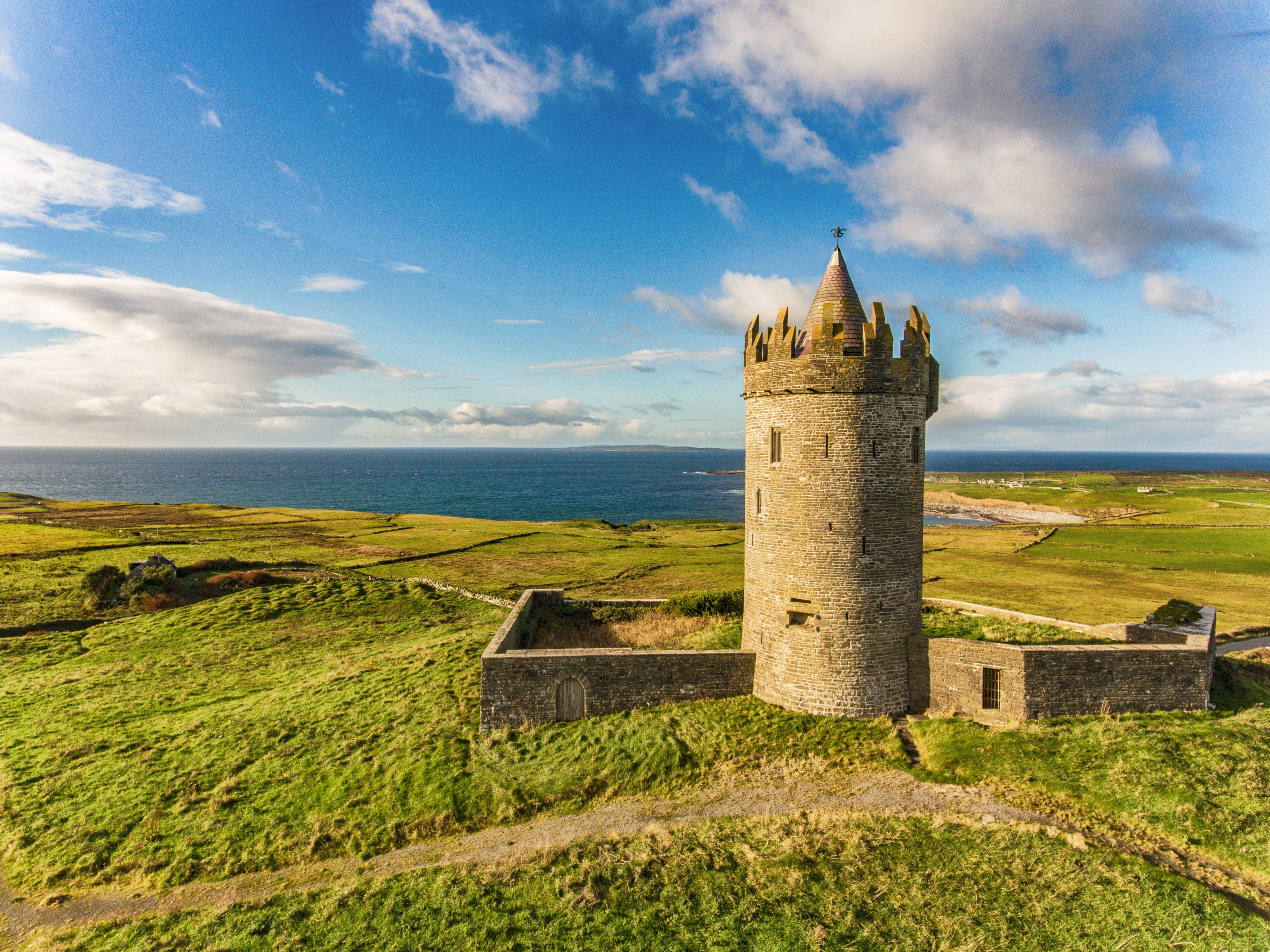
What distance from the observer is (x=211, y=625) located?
26750 millimetres

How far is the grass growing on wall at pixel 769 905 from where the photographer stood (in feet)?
30.3

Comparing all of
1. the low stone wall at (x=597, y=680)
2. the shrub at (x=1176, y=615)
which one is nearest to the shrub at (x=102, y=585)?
the low stone wall at (x=597, y=680)

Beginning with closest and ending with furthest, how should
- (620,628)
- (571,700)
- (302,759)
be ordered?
1. (302,759)
2. (571,700)
3. (620,628)

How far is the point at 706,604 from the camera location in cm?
2392

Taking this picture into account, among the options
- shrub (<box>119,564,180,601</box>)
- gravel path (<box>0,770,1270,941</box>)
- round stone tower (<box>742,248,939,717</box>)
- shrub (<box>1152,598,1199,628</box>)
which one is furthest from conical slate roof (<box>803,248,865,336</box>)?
shrub (<box>119,564,180,601</box>)

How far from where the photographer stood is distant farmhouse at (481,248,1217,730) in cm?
1474

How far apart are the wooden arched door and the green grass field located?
36 cm

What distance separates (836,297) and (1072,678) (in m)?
11.4

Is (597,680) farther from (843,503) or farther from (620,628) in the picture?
(843,503)

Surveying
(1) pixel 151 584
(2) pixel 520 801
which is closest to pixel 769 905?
(2) pixel 520 801

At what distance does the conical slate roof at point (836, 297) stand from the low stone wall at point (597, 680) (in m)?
9.52

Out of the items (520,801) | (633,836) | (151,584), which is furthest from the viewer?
(151,584)

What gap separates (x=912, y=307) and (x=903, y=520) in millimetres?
5838

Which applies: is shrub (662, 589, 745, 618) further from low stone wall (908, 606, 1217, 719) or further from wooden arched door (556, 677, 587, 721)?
low stone wall (908, 606, 1217, 719)
